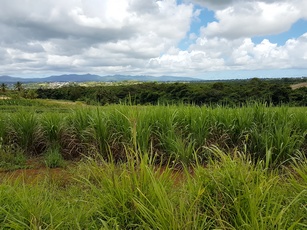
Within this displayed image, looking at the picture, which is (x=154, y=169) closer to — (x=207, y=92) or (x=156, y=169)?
(x=156, y=169)

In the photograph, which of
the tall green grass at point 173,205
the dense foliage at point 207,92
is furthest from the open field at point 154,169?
the dense foliage at point 207,92

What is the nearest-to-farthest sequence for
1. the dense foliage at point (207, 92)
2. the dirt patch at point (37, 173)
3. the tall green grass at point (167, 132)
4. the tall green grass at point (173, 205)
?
the tall green grass at point (173, 205) → the dirt patch at point (37, 173) → the tall green grass at point (167, 132) → the dense foliage at point (207, 92)

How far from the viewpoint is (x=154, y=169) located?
3500 millimetres

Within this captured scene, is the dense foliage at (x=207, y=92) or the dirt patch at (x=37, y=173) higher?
the dirt patch at (x=37, y=173)

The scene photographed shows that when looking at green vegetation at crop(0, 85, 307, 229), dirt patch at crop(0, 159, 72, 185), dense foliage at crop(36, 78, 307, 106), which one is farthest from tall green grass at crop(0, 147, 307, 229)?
dense foliage at crop(36, 78, 307, 106)

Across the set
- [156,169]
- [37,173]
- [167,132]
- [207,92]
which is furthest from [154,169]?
[207,92]

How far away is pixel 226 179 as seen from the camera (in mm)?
2416

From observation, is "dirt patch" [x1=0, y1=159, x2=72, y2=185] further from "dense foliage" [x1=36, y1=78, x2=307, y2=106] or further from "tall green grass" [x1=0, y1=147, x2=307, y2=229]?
"dense foliage" [x1=36, y1=78, x2=307, y2=106]

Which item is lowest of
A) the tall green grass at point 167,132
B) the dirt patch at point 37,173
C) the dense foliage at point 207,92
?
the dense foliage at point 207,92

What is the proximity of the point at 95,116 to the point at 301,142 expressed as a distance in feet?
11.4

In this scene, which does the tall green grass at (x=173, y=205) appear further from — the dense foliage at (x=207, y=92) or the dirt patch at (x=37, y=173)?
the dense foliage at (x=207, y=92)

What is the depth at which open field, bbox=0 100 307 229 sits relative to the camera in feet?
7.21

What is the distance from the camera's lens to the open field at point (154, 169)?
2197 millimetres

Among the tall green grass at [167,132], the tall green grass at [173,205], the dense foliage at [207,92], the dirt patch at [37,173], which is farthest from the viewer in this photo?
the dense foliage at [207,92]
